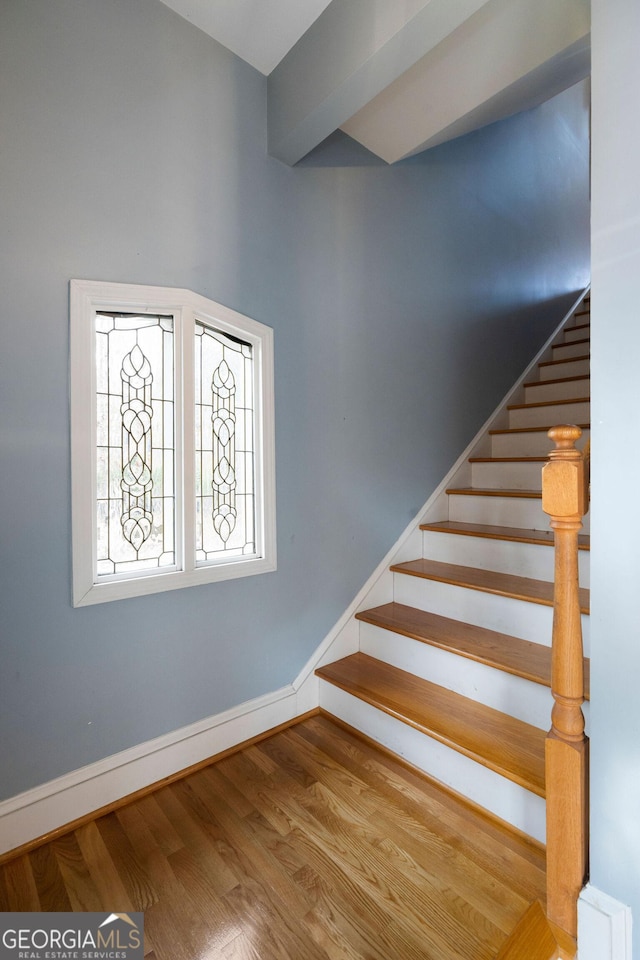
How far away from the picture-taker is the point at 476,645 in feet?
5.90

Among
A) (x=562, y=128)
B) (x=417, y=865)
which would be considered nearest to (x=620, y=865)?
(x=417, y=865)

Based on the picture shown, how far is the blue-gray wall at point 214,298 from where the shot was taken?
1377mm

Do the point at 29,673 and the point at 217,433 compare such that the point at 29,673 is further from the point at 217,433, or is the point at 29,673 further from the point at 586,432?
the point at 586,432

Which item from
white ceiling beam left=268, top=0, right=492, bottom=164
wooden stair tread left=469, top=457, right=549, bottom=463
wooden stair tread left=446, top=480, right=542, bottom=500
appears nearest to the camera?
white ceiling beam left=268, top=0, right=492, bottom=164

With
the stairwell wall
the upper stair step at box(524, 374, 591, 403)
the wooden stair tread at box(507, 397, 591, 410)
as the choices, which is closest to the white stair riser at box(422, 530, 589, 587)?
the stairwell wall

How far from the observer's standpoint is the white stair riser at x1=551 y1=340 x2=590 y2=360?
10.8 ft

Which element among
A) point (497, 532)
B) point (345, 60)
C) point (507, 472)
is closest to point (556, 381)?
point (507, 472)

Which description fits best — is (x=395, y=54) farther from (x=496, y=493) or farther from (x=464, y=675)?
(x=464, y=675)

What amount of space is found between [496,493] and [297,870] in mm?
1841

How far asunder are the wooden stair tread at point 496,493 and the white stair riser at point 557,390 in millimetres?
790

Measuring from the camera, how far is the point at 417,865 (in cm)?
132

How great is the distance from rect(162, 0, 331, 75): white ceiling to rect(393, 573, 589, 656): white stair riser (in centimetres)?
228

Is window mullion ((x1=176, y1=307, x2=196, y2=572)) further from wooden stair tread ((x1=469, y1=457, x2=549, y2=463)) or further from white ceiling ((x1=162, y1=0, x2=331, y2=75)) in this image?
wooden stair tread ((x1=469, y1=457, x2=549, y2=463))

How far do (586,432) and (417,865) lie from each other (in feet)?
6.76
